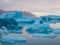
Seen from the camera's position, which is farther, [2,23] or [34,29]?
[34,29]

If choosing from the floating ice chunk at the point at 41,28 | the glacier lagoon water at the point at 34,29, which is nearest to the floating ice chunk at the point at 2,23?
the glacier lagoon water at the point at 34,29

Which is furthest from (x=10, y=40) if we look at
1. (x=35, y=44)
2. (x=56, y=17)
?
(x=56, y=17)

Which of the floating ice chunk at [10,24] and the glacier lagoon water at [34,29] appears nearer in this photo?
the glacier lagoon water at [34,29]

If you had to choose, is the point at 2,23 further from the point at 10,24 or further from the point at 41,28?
the point at 41,28

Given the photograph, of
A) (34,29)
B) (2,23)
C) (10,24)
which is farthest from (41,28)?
(2,23)

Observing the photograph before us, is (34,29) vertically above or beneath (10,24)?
beneath

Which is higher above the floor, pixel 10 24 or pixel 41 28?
pixel 10 24

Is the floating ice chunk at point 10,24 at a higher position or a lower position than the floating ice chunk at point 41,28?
higher

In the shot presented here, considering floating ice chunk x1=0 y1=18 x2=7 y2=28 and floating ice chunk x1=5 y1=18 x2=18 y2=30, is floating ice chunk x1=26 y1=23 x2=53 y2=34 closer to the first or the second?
floating ice chunk x1=5 y1=18 x2=18 y2=30

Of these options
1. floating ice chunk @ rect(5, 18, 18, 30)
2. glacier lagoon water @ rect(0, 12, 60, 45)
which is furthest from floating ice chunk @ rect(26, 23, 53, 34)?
floating ice chunk @ rect(5, 18, 18, 30)

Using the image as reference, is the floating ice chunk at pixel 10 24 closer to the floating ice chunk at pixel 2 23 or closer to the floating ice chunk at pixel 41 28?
the floating ice chunk at pixel 2 23

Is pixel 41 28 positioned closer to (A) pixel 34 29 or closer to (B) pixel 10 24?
(A) pixel 34 29

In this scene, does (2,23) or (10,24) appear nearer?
(2,23)

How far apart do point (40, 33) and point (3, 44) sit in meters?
1.19
